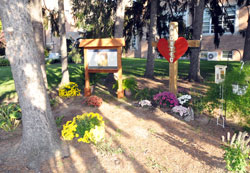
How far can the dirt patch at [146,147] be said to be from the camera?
14.0ft

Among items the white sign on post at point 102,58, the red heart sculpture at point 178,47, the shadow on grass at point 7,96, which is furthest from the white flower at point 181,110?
the shadow on grass at point 7,96

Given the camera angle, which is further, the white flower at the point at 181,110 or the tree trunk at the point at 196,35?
the tree trunk at the point at 196,35

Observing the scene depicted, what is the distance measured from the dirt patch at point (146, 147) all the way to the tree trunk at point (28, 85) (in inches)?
15.2

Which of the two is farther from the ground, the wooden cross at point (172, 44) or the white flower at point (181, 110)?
the wooden cross at point (172, 44)

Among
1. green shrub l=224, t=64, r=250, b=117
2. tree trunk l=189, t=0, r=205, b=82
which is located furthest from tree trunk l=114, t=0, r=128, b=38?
green shrub l=224, t=64, r=250, b=117

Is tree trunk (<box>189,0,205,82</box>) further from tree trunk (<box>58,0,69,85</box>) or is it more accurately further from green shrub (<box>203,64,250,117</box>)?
tree trunk (<box>58,0,69,85</box>)

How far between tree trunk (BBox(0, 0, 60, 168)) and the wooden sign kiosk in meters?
3.94

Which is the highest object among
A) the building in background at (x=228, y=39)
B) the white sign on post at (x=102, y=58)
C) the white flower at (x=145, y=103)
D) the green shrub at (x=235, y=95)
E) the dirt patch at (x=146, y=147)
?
the building in background at (x=228, y=39)

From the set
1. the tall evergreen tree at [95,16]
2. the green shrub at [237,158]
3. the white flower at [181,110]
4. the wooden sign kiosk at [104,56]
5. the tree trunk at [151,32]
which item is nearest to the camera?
the green shrub at [237,158]

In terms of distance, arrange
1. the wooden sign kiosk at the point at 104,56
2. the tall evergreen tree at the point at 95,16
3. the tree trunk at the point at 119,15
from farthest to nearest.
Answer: the tall evergreen tree at the point at 95,16 → the tree trunk at the point at 119,15 → the wooden sign kiosk at the point at 104,56

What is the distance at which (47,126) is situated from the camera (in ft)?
15.9

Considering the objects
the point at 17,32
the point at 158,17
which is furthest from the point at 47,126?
the point at 158,17

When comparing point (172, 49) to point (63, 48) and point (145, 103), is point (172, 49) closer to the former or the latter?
point (145, 103)

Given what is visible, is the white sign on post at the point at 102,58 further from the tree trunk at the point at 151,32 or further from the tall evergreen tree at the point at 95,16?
the tree trunk at the point at 151,32
